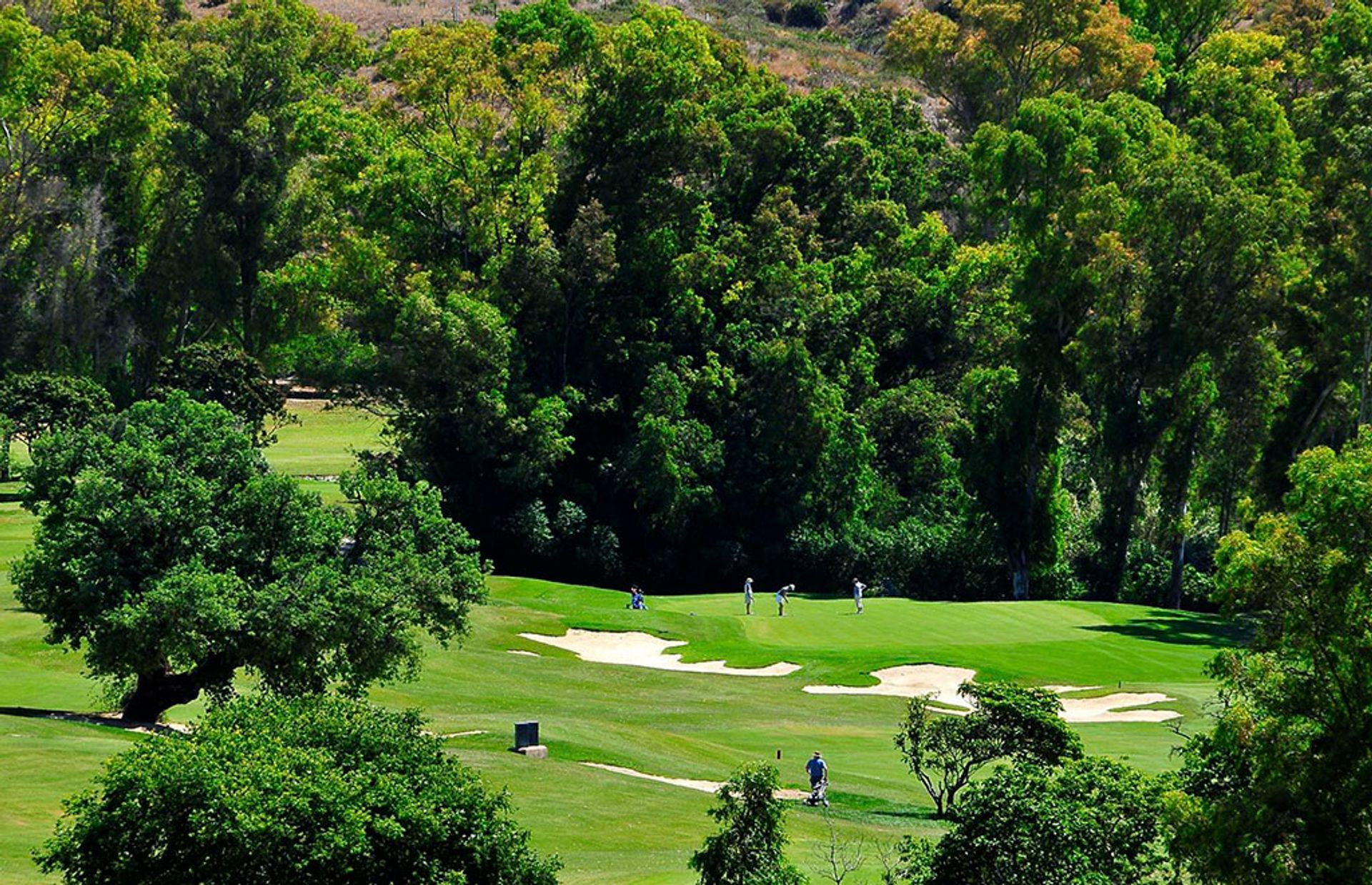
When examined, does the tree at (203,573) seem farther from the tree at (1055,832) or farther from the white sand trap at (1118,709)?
the white sand trap at (1118,709)

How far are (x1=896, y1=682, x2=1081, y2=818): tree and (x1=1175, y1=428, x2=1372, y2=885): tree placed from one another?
644cm

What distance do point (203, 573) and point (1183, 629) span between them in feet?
130

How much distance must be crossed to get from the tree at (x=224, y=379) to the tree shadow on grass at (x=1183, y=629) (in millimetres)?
34137

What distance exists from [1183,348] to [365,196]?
33.3 meters

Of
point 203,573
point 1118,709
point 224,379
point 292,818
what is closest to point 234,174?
point 224,379

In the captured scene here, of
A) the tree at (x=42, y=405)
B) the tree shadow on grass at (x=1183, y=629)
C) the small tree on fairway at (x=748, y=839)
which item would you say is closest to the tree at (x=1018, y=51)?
the tree shadow on grass at (x=1183, y=629)

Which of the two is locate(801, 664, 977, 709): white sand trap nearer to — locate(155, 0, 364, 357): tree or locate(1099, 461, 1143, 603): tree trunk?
locate(1099, 461, 1143, 603): tree trunk

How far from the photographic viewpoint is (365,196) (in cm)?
7869

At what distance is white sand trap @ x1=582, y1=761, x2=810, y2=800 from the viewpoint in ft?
120

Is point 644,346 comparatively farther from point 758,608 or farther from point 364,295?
point 758,608

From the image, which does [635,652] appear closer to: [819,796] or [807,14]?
[819,796]

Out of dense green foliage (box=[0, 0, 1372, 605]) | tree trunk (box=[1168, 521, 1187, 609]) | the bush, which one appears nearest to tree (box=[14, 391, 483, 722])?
dense green foliage (box=[0, 0, 1372, 605])

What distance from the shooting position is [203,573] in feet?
120

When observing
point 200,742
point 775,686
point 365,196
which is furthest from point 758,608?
point 200,742
